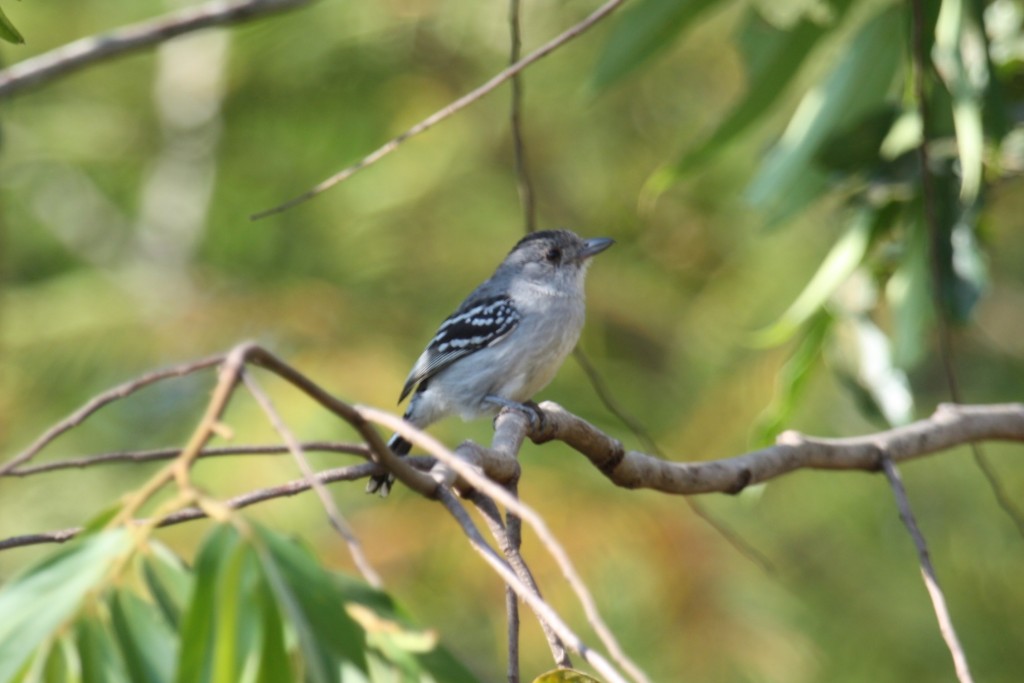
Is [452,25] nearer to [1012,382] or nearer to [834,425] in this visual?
[834,425]

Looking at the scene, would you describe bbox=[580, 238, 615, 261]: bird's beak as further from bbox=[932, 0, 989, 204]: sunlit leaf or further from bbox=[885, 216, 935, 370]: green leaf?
bbox=[932, 0, 989, 204]: sunlit leaf

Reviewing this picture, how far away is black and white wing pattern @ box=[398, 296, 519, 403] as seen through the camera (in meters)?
5.33

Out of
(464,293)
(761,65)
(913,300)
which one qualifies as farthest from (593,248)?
(464,293)

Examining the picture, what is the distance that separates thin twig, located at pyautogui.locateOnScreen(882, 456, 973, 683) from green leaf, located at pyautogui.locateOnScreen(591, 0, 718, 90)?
5.78 feet

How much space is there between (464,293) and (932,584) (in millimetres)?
6018

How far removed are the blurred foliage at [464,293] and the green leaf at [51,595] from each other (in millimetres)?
5438

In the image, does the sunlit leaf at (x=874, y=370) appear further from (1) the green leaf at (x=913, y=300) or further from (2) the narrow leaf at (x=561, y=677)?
(2) the narrow leaf at (x=561, y=677)

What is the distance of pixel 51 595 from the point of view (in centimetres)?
167

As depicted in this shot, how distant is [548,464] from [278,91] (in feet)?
14.2

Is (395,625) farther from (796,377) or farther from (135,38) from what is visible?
(135,38)

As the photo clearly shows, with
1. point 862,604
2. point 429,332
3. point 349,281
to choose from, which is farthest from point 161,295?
point 862,604

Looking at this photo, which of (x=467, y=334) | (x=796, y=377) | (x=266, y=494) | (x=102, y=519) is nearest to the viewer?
(x=102, y=519)

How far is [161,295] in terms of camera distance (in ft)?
28.7

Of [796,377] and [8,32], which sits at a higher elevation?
[8,32]
